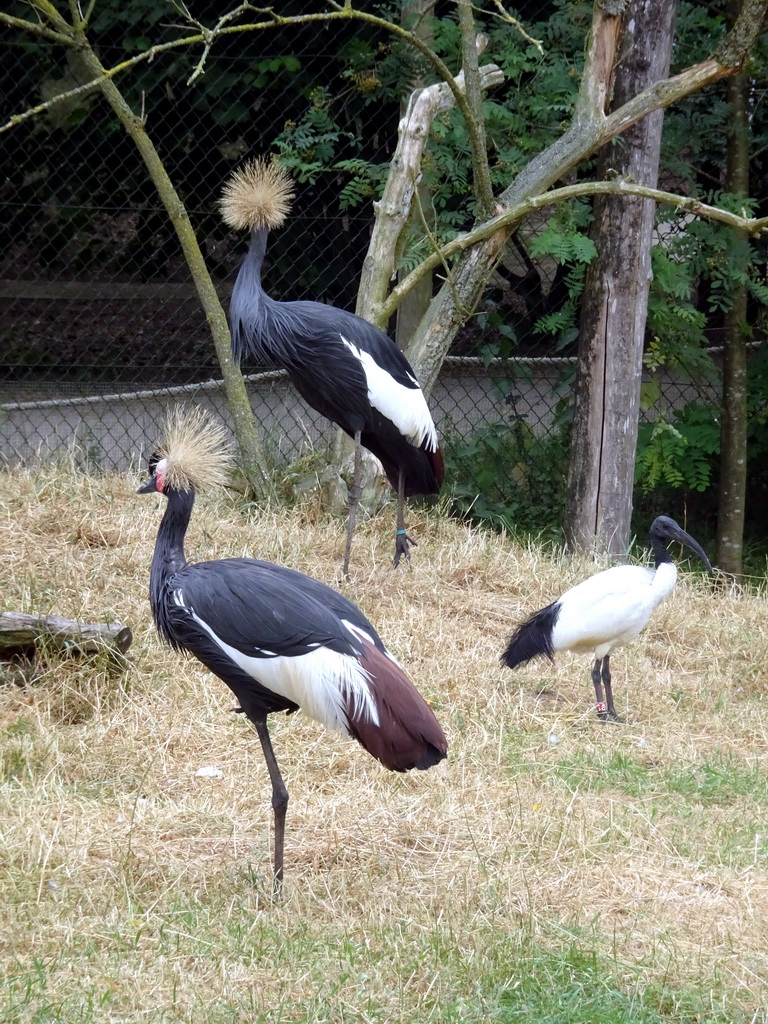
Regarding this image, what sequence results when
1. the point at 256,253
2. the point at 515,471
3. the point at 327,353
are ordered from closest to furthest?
the point at 327,353 < the point at 256,253 < the point at 515,471

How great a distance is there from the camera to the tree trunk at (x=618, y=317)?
621 cm

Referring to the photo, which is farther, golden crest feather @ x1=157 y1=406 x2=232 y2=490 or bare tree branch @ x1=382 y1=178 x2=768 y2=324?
bare tree branch @ x1=382 y1=178 x2=768 y2=324

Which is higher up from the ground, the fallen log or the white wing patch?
the white wing patch

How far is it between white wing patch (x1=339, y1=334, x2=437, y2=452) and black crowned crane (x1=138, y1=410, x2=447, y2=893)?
2303 millimetres

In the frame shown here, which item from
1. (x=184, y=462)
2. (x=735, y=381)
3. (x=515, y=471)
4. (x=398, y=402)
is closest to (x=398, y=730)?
(x=184, y=462)

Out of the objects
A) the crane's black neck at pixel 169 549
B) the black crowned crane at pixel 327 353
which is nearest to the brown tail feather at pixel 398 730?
the crane's black neck at pixel 169 549

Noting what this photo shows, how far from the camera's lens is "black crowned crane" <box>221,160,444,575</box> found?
214 inches

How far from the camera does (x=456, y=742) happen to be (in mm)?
4207

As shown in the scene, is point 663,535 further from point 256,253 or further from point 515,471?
point 515,471

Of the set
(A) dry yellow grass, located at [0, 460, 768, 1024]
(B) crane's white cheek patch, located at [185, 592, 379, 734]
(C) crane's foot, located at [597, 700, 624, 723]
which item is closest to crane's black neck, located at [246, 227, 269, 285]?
(A) dry yellow grass, located at [0, 460, 768, 1024]

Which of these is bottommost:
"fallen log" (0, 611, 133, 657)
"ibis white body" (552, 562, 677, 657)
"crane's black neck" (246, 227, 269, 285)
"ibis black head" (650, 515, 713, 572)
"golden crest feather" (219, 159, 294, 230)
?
"fallen log" (0, 611, 133, 657)

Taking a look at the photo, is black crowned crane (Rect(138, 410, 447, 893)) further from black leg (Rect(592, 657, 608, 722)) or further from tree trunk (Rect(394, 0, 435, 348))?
tree trunk (Rect(394, 0, 435, 348))

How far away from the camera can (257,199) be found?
564 cm

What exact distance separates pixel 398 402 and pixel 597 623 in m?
1.63
